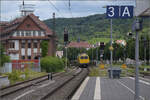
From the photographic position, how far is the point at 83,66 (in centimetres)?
8844

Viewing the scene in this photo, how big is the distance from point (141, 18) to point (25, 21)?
6921cm

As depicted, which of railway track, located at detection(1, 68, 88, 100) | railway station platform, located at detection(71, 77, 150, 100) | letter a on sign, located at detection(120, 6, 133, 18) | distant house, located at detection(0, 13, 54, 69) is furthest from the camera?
distant house, located at detection(0, 13, 54, 69)

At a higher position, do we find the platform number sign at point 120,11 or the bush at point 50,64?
the platform number sign at point 120,11

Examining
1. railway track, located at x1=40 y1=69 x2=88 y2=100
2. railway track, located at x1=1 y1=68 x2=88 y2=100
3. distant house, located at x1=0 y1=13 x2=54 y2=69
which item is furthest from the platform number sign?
distant house, located at x1=0 y1=13 x2=54 y2=69

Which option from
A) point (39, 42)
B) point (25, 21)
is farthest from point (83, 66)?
point (25, 21)

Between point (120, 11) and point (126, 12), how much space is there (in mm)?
875

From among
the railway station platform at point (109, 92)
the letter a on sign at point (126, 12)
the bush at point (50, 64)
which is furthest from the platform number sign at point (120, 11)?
the bush at point (50, 64)

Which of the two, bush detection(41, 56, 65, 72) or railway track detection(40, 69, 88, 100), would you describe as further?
bush detection(41, 56, 65, 72)

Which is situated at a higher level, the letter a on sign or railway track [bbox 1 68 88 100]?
the letter a on sign

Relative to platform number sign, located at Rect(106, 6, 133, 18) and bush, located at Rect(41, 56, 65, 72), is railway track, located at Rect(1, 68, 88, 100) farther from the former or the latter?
bush, located at Rect(41, 56, 65, 72)

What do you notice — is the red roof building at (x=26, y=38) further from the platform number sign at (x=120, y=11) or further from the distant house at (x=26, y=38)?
the platform number sign at (x=120, y=11)

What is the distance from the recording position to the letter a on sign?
13.0 m

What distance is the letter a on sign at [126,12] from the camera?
13.0 m

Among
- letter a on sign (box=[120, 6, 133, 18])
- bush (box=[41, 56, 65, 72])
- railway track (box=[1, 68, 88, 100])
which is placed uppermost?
letter a on sign (box=[120, 6, 133, 18])
